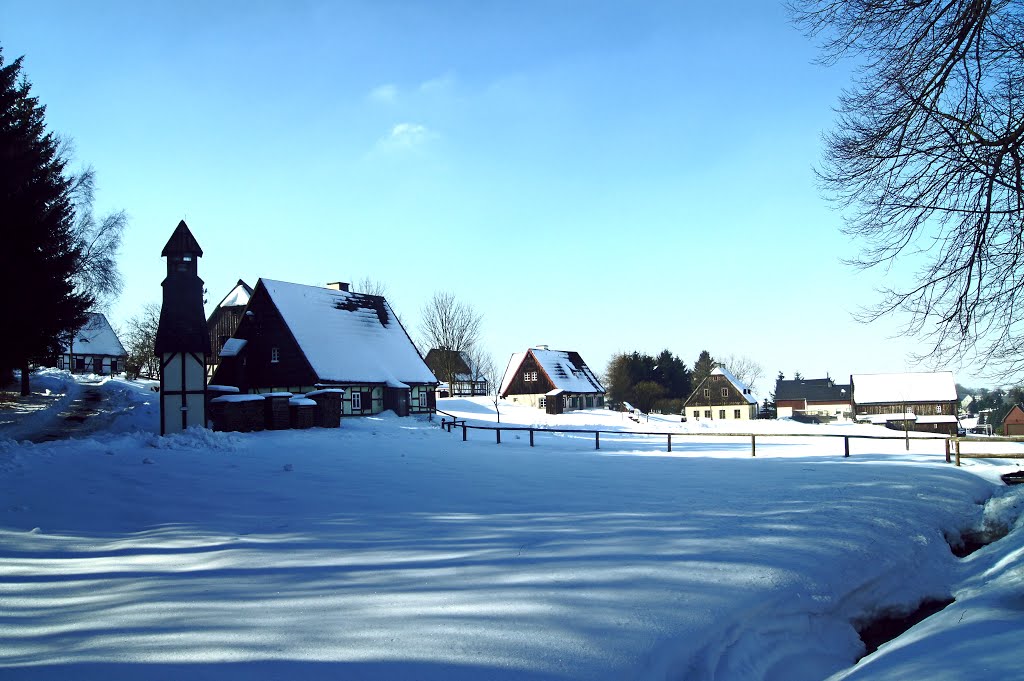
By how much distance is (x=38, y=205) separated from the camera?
1878cm

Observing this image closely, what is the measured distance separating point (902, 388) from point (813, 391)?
558 inches

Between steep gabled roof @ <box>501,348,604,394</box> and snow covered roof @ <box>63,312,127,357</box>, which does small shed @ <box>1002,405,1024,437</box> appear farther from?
snow covered roof @ <box>63,312,127,357</box>

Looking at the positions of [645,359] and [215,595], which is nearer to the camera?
[215,595]

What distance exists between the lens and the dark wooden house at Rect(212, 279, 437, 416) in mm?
38406

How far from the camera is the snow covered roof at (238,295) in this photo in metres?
58.4

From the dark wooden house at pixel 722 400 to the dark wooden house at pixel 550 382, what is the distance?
9949 millimetres

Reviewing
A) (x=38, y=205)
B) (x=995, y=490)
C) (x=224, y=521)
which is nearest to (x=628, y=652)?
(x=224, y=521)

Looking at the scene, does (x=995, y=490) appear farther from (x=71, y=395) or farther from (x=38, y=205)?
(x=71, y=395)

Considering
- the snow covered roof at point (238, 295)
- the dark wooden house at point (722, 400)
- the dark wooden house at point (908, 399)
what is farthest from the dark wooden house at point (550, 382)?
the dark wooden house at point (908, 399)

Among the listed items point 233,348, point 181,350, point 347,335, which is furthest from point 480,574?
point 233,348

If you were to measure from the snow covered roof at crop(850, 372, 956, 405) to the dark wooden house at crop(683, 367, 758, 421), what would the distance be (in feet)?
55.3

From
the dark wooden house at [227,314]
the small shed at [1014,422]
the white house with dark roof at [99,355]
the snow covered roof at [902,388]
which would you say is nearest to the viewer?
the dark wooden house at [227,314]

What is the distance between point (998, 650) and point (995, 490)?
14.1 meters

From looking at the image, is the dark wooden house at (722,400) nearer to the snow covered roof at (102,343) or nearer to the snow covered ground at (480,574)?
the snow covered ground at (480,574)
